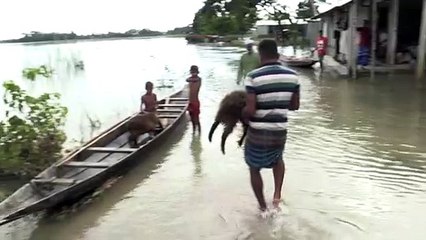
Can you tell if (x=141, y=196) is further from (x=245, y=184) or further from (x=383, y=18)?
(x=383, y=18)

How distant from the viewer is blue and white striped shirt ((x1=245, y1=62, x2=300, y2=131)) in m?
4.75

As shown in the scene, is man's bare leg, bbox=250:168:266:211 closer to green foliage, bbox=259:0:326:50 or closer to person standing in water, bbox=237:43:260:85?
person standing in water, bbox=237:43:260:85

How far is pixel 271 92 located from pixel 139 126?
3.85 m

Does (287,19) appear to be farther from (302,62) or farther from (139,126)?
(139,126)

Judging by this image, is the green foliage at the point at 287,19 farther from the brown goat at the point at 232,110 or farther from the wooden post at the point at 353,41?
the brown goat at the point at 232,110

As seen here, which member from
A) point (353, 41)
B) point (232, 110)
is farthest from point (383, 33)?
point (232, 110)

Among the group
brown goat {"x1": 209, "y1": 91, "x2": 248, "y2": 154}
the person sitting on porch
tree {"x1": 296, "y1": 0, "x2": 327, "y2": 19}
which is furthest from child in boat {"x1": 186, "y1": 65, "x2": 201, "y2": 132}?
tree {"x1": 296, "y1": 0, "x2": 327, "y2": 19}

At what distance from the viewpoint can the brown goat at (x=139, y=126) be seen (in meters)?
8.25

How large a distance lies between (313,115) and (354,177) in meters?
4.47

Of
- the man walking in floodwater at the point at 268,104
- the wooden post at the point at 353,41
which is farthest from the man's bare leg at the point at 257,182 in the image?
the wooden post at the point at 353,41

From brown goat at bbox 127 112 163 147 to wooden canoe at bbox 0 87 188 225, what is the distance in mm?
112

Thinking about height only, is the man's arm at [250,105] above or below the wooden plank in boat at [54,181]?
above

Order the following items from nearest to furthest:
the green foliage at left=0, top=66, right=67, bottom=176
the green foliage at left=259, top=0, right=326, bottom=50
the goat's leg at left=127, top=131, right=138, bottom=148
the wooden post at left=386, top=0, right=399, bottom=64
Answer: the green foliage at left=0, top=66, right=67, bottom=176 → the goat's leg at left=127, top=131, right=138, bottom=148 → the wooden post at left=386, top=0, right=399, bottom=64 → the green foliage at left=259, top=0, right=326, bottom=50

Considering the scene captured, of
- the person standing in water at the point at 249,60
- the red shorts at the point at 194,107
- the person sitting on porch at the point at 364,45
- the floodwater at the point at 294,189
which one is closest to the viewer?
the floodwater at the point at 294,189
